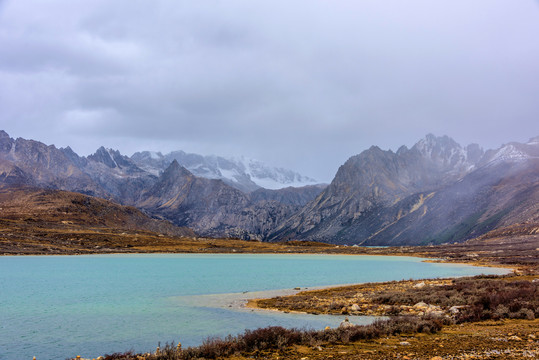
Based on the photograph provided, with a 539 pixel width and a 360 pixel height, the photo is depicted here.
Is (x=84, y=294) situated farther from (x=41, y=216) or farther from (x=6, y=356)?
(x=41, y=216)

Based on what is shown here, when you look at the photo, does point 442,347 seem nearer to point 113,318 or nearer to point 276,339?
point 276,339

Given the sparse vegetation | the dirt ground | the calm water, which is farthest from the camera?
the calm water

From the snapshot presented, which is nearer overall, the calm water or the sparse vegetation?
the sparse vegetation

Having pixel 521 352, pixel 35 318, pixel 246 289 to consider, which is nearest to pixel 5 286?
pixel 35 318

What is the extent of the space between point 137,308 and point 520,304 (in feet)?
83.9

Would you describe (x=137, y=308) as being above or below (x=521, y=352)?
below

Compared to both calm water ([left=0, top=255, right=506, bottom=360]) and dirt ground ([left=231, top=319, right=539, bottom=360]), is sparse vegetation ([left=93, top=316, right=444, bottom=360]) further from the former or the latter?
A: calm water ([left=0, top=255, right=506, bottom=360])

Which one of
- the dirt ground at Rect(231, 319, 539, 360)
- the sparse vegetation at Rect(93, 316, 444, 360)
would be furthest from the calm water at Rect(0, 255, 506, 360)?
the dirt ground at Rect(231, 319, 539, 360)

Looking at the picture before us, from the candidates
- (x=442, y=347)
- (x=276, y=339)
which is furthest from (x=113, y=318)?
(x=442, y=347)

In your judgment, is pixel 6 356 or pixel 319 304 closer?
pixel 6 356

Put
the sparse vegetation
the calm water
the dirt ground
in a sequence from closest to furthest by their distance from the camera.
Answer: the dirt ground < the sparse vegetation < the calm water

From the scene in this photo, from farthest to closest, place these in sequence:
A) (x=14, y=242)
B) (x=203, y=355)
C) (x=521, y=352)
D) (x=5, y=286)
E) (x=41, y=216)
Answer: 1. (x=41, y=216)
2. (x=14, y=242)
3. (x=5, y=286)
4. (x=203, y=355)
5. (x=521, y=352)

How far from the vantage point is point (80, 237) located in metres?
140

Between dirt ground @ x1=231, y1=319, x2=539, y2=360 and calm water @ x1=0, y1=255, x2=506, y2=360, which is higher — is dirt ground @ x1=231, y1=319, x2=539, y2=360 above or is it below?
above
